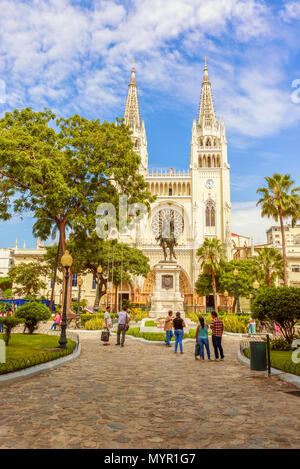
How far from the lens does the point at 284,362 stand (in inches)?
362

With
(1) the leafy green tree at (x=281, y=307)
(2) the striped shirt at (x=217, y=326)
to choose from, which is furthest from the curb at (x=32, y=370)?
(1) the leafy green tree at (x=281, y=307)

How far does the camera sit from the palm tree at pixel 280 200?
2726 cm

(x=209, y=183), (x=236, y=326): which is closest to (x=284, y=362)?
(x=236, y=326)

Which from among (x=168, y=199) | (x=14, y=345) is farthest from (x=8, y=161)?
(x=168, y=199)

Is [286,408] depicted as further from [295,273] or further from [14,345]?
[295,273]

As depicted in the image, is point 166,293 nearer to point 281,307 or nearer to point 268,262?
point 281,307

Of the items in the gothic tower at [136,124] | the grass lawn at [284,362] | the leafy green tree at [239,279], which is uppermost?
the gothic tower at [136,124]

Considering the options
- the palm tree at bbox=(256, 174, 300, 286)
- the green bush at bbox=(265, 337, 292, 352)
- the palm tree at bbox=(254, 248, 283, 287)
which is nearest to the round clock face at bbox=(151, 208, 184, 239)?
the palm tree at bbox=(254, 248, 283, 287)

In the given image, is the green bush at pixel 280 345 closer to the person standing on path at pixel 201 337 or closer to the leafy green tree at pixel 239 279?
the person standing on path at pixel 201 337

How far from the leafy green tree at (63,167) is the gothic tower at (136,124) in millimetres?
36340

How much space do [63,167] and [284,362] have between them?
17.3m

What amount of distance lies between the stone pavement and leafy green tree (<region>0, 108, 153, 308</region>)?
14.5 m

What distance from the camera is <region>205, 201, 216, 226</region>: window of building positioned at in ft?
187

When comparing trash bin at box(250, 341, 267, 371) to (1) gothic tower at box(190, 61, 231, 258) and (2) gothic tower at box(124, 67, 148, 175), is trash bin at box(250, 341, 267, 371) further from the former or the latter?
(2) gothic tower at box(124, 67, 148, 175)
